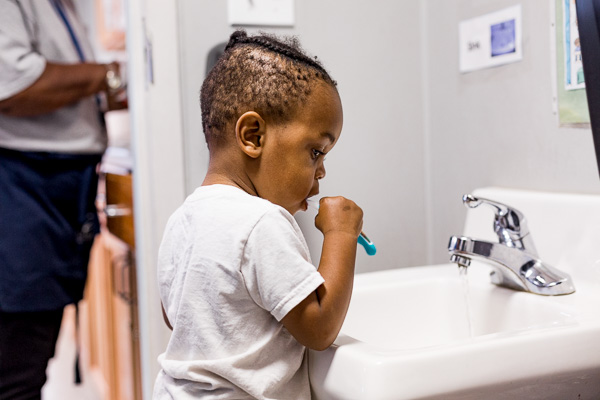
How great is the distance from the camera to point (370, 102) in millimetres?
1235

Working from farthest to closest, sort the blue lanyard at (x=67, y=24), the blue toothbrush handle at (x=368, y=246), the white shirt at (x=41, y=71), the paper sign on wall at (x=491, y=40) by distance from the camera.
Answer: the blue lanyard at (x=67, y=24) < the white shirt at (x=41, y=71) < the paper sign on wall at (x=491, y=40) < the blue toothbrush handle at (x=368, y=246)

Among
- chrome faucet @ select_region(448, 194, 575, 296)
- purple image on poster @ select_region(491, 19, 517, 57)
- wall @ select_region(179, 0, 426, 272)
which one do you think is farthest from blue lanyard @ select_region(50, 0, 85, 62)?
chrome faucet @ select_region(448, 194, 575, 296)

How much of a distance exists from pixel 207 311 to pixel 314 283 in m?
0.13

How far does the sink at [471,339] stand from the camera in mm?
608

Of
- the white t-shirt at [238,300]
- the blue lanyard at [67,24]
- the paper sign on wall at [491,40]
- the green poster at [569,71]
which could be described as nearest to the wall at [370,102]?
the paper sign on wall at [491,40]

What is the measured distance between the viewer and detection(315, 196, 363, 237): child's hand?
0.74m

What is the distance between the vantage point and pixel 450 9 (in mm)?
1206

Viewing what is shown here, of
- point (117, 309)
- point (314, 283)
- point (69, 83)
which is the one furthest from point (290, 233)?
point (117, 309)

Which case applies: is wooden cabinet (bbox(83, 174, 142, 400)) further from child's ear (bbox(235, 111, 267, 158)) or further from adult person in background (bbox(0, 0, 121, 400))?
child's ear (bbox(235, 111, 267, 158))

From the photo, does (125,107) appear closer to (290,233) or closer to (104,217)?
(104,217)

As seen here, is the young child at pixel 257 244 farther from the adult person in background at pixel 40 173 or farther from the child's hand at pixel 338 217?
the adult person in background at pixel 40 173

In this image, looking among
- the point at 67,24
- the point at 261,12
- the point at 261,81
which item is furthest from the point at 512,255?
the point at 67,24

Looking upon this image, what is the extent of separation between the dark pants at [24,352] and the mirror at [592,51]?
1.36 metres

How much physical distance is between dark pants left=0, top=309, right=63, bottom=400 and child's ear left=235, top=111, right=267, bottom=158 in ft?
3.46
